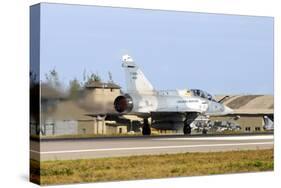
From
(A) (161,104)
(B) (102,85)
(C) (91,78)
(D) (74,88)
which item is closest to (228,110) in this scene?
(A) (161,104)

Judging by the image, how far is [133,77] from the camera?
1441 centimetres

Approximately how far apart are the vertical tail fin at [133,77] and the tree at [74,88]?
94cm

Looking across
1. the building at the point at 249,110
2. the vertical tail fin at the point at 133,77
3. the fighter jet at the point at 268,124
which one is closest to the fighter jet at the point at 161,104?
the vertical tail fin at the point at 133,77

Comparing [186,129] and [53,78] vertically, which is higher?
[53,78]

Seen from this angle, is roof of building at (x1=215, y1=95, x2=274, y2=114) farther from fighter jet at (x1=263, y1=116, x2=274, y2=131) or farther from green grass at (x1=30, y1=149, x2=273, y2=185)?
green grass at (x1=30, y1=149, x2=273, y2=185)

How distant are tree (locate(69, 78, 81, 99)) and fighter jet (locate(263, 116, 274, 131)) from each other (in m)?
4.12

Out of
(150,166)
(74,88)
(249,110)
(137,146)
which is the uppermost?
(74,88)

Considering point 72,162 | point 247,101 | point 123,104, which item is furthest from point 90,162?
point 247,101

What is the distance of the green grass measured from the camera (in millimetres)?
13594

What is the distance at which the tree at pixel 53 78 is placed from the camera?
13.5m

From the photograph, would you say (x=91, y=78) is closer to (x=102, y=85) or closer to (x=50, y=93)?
(x=102, y=85)

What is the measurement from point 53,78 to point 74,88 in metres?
0.52

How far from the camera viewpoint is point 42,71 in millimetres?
13391

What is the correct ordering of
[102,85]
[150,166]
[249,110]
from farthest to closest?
[249,110] < [150,166] < [102,85]
